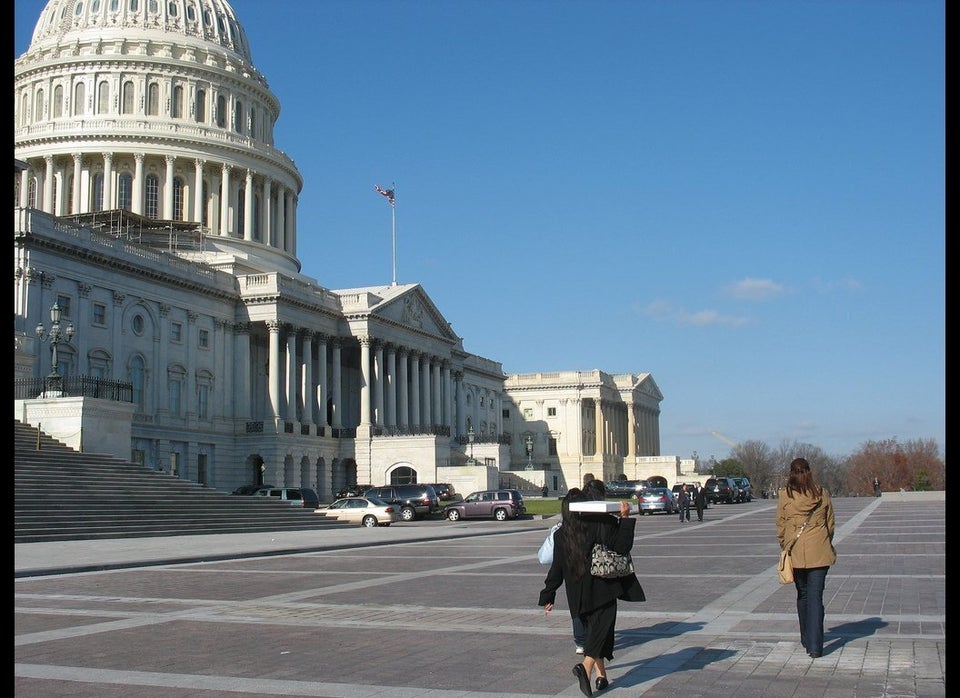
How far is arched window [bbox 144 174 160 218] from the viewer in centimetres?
8900

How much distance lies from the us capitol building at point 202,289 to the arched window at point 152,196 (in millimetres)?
187

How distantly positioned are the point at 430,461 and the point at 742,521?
36.7 m

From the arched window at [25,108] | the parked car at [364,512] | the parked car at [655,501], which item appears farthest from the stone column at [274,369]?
the arched window at [25,108]

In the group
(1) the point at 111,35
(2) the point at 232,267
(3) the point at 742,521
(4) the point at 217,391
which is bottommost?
(3) the point at 742,521

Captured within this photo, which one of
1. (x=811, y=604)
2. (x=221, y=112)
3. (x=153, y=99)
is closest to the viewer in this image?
(x=811, y=604)

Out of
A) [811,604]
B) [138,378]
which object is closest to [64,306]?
[138,378]

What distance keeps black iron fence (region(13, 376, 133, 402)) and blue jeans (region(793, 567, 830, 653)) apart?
3914 cm

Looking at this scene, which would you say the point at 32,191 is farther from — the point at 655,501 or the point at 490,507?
the point at 655,501

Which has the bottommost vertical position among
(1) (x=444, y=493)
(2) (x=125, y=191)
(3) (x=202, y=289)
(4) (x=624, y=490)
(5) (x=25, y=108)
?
(4) (x=624, y=490)

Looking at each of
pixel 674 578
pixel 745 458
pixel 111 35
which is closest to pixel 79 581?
pixel 674 578

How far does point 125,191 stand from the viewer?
8888 cm

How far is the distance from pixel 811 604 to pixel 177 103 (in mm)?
89315

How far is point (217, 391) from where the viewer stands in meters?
76.2
